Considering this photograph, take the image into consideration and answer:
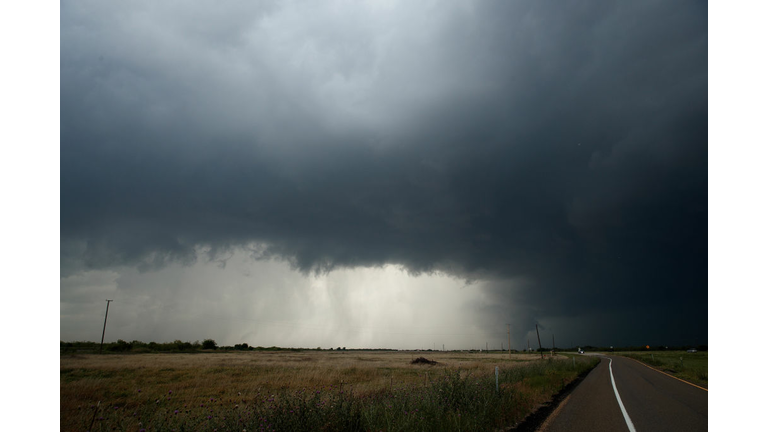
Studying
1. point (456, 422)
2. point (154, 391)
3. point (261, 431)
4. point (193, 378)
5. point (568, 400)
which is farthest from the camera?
point (193, 378)

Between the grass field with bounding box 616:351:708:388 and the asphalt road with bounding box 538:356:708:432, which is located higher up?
the asphalt road with bounding box 538:356:708:432

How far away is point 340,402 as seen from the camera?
8.59 m

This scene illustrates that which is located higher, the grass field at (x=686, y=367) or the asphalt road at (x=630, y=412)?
the asphalt road at (x=630, y=412)

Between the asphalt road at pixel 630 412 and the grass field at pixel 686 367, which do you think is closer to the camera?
the asphalt road at pixel 630 412

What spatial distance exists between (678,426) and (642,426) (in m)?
1.03

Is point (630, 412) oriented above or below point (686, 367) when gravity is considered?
above

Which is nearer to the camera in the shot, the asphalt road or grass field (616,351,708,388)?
the asphalt road

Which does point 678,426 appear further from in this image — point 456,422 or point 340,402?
point 340,402

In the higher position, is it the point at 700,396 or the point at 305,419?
the point at 305,419

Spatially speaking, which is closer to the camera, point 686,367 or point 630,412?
point 630,412
